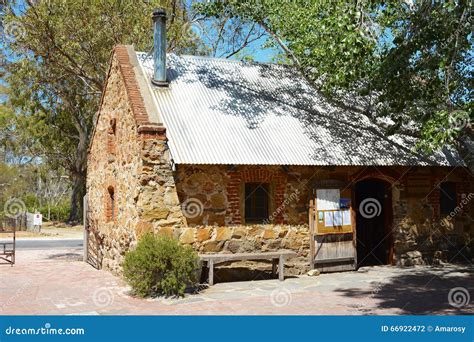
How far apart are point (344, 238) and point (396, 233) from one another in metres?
1.97

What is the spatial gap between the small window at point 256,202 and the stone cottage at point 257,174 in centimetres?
3

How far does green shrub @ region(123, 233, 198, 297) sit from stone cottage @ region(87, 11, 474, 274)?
1.15 m

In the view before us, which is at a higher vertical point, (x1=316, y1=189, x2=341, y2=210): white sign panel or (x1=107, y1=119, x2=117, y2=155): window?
(x1=107, y1=119, x2=117, y2=155): window

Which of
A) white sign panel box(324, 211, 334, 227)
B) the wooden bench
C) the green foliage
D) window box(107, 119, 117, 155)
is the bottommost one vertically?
the wooden bench

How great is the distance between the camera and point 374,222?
16.1 metres

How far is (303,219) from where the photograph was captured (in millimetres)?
13484

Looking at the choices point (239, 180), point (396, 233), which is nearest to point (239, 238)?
point (239, 180)

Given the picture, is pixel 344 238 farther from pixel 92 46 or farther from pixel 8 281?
pixel 92 46

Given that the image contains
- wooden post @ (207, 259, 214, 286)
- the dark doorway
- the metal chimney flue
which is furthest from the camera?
the dark doorway

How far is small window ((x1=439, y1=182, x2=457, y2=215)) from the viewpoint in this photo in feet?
51.4
